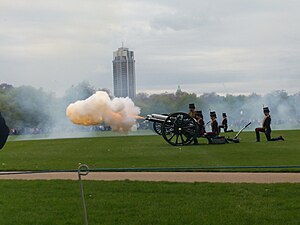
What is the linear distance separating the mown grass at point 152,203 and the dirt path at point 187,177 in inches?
40.1

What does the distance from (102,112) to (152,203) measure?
19465mm

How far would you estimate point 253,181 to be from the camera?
44.5 ft

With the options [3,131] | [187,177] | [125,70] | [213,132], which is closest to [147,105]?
[125,70]

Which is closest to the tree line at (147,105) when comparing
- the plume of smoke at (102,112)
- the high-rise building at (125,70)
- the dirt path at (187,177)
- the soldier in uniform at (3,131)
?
the high-rise building at (125,70)

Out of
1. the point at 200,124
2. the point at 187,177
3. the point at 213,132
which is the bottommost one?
the point at 187,177

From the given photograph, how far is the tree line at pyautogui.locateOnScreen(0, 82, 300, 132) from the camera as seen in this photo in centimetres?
5206

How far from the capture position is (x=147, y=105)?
60719mm

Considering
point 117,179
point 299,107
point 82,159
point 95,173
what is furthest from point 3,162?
point 299,107

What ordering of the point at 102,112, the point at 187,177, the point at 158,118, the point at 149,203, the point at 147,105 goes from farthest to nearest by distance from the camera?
the point at 147,105 → the point at 102,112 → the point at 158,118 → the point at 187,177 → the point at 149,203

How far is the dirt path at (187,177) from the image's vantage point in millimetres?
13881

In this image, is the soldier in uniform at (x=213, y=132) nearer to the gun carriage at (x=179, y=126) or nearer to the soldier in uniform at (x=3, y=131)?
the gun carriage at (x=179, y=126)

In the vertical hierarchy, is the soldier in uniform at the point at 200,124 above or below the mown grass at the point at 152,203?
above

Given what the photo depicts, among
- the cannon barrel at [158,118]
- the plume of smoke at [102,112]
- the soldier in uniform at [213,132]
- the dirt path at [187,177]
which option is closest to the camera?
the dirt path at [187,177]

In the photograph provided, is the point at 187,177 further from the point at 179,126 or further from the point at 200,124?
the point at 200,124
